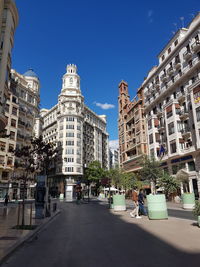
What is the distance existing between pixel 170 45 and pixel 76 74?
4537 cm

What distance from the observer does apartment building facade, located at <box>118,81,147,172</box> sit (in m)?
51.5

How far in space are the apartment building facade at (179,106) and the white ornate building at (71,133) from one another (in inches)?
1159

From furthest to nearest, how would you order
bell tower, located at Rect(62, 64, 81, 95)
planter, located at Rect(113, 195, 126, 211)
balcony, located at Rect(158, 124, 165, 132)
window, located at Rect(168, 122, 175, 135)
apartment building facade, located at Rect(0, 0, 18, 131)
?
1. bell tower, located at Rect(62, 64, 81, 95)
2. balcony, located at Rect(158, 124, 165, 132)
3. window, located at Rect(168, 122, 175, 135)
4. planter, located at Rect(113, 195, 126, 211)
5. apartment building facade, located at Rect(0, 0, 18, 131)

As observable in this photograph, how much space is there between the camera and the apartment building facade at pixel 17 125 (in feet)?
151

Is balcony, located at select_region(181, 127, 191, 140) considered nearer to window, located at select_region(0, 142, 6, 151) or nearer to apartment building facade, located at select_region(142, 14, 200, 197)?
apartment building facade, located at select_region(142, 14, 200, 197)

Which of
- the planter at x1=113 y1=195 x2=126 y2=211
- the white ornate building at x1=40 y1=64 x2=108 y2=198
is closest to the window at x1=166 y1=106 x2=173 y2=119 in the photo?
the planter at x1=113 y1=195 x2=126 y2=211

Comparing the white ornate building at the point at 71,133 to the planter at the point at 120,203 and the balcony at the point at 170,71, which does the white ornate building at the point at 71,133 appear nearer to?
the balcony at the point at 170,71

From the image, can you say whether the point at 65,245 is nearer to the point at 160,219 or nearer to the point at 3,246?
the point at 3,246

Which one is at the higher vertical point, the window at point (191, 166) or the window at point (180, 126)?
the window at point (180, 126)

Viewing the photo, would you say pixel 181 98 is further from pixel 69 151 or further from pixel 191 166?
pixel 69 151

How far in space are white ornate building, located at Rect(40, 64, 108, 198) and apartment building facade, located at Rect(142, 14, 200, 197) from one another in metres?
29.5

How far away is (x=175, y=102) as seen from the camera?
37.3 metres

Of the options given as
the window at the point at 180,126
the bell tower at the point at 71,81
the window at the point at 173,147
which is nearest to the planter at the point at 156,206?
the window at the point at 173,147

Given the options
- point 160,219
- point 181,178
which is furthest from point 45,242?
point 181,178
